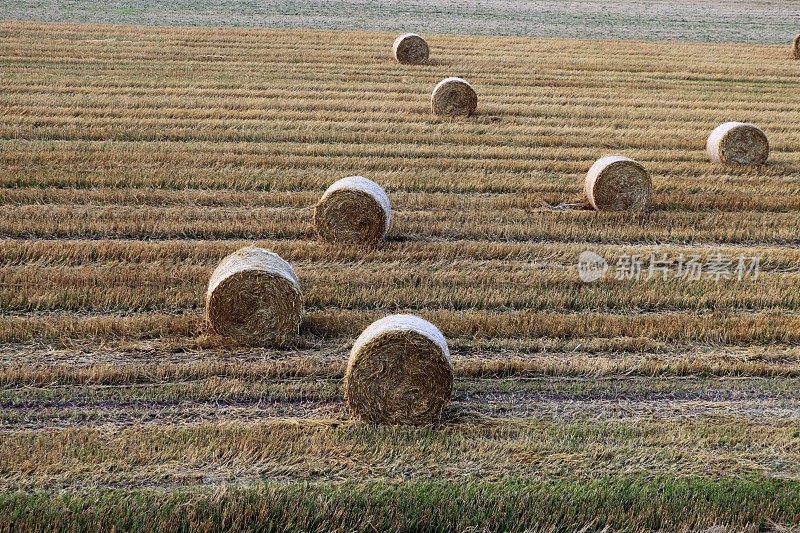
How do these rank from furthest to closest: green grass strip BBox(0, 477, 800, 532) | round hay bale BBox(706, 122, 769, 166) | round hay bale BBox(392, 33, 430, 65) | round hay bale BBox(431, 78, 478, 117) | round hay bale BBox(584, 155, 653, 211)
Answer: round hay bale BBox(392, 33, 430, 65) < round hay bale BBox(431, 78, 478, 117) < round hay bale BBox(706, 122, 769, 166) < round hay bale BBox(584, 155, 653, 211) < green grass strip BBox(0, 477, 800, 532)

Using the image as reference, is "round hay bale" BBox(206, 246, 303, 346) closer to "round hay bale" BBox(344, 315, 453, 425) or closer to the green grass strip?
"round hay bale" BBox(344, 315, 453, 425)

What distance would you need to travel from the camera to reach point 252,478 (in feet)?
22.9

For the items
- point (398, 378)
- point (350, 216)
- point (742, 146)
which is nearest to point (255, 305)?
point (398, 378)

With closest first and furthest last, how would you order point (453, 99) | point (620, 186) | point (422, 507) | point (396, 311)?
point (422, 507) → point (396, 311) → point (620, 186) → point (453, 99)

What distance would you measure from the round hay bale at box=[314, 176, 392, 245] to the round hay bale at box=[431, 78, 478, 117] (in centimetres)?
721

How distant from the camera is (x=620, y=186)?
538 inches

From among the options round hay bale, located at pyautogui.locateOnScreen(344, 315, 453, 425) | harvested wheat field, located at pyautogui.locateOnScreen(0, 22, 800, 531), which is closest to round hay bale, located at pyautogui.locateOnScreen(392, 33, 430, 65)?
Result: harvested wheat field, located at pyautogui.locateOnScreen(0, 22, 800, 531)

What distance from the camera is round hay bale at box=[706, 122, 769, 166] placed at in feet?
53.1

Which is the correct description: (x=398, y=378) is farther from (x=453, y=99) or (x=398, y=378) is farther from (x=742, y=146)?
(x=453, y=99)

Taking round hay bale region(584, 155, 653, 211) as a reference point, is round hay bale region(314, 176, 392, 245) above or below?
below

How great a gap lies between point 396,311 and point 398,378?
92.1 inches

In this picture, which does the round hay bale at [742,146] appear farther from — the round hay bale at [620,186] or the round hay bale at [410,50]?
the round hay bale at [410,50]

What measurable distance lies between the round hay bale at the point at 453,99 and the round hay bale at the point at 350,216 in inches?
284

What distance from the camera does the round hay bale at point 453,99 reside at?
18.6 metres
